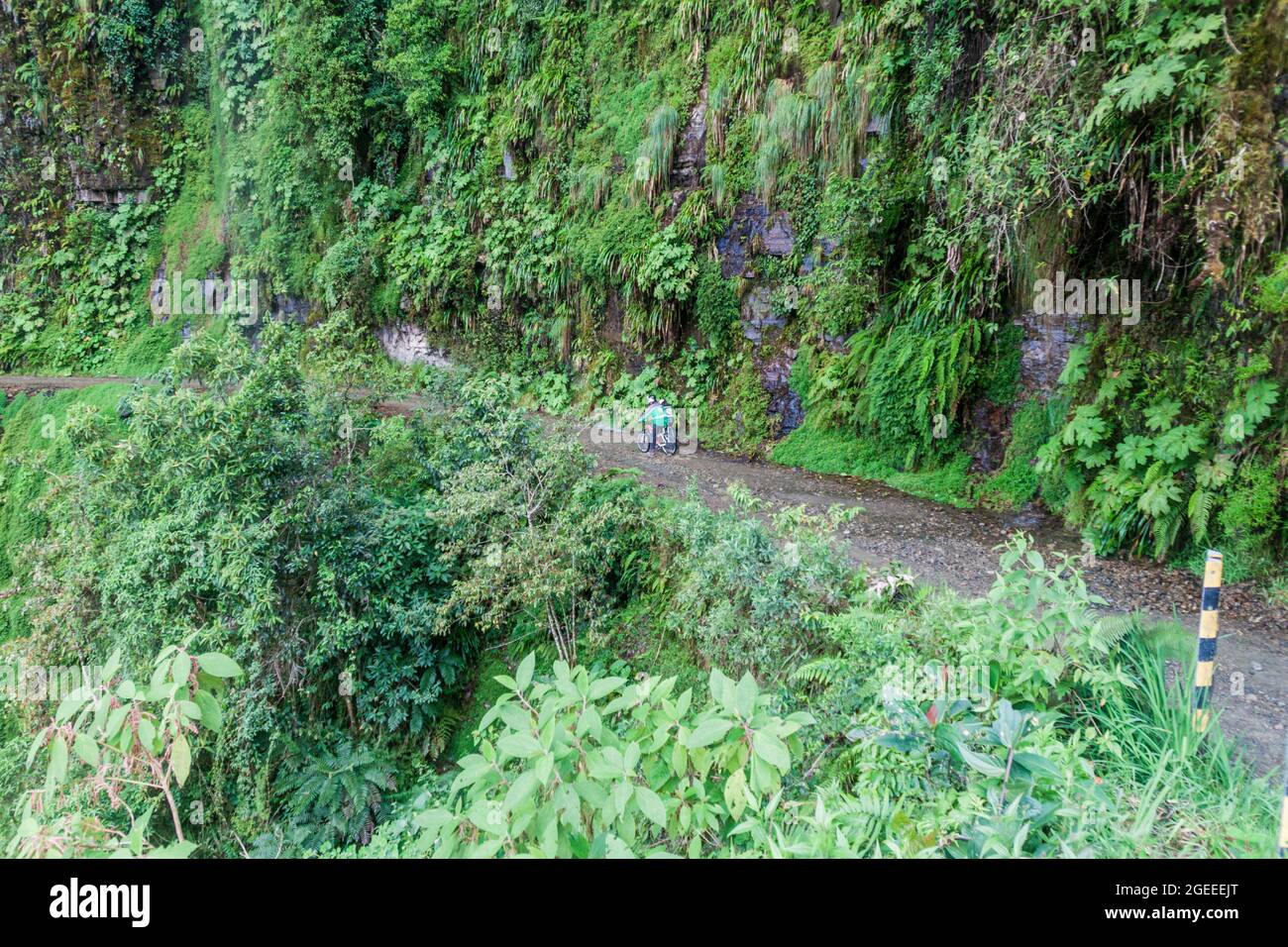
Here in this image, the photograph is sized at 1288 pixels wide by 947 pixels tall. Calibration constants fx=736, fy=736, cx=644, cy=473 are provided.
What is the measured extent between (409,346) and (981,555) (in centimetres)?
1318

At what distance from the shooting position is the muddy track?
511 cm

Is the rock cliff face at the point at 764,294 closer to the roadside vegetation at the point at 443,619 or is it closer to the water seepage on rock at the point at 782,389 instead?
the water seepage on rock at the point at 782,389

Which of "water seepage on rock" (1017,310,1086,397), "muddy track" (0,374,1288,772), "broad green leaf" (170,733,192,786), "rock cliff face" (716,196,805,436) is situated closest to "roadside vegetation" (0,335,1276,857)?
"muddy track" (0,374,1288,772)

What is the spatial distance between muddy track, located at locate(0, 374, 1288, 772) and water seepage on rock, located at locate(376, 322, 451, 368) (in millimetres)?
5243

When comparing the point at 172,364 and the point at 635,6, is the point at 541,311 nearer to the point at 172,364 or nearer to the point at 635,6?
the point at 635,6

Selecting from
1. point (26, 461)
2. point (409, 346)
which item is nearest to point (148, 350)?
point (409, 346)

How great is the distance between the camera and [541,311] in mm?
14961
